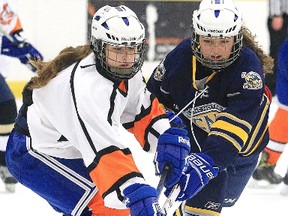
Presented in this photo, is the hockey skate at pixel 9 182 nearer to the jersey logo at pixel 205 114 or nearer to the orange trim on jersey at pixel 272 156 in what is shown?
the orange trim on jersey at pixel 272 156

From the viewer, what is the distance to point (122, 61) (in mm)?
2434

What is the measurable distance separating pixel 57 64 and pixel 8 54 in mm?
2278

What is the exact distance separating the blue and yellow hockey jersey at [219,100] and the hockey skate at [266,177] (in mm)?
1310

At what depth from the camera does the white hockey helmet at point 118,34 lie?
94.7 inches

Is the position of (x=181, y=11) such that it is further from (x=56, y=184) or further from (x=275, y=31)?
(x=56, y=184)

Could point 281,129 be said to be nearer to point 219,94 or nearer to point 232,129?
point 219,94

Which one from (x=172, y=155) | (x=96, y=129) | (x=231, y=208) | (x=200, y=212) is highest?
(x=96, y=129)

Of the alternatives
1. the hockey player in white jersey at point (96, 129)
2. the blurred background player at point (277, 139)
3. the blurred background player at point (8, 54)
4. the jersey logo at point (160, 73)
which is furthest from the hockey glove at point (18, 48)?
the hockey player in white jersey at point (96, 129)

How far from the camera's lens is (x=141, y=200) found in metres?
2.24

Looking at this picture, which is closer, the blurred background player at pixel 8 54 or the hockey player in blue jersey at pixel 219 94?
the hockey player in blue jersey at pixel 219 94

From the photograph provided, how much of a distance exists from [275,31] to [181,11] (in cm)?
90

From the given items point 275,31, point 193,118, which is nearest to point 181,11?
point 275,31

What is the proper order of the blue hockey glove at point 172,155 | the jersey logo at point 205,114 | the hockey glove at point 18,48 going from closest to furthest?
1. the blue hockey glove at point 172,155
2. the jersey logo at point 205,114
3. the hockey glove at point 18,48

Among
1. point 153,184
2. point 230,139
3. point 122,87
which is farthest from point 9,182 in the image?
point 122,87
